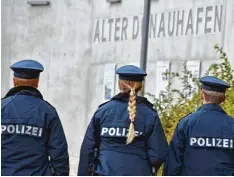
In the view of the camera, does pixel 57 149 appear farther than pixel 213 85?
No

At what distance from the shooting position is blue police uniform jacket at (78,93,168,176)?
7883 mm

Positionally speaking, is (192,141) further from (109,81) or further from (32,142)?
(109,81)

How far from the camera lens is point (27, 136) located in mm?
7918

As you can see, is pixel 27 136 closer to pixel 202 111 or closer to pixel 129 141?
pixel 129 141

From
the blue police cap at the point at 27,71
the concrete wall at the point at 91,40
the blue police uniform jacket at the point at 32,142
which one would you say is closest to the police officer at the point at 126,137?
the blue police uniform jacket at the point at 32,142

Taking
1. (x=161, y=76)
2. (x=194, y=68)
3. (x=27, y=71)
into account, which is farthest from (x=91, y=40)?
(x=27, y=71)

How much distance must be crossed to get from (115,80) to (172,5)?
2.55 metres

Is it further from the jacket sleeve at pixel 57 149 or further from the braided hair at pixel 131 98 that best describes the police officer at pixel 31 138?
the braided hair at pixel 131 98

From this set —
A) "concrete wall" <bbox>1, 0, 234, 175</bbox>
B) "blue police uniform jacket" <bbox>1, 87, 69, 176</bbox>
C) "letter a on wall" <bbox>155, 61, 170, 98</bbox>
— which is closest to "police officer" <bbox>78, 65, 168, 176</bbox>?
"blue police uniform jacket" <bbox>1, 87, 69, 176</bbox>

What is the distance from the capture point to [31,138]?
7.91 metres

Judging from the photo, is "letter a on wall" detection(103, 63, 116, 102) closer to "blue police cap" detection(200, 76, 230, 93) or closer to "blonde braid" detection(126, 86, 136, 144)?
"blue police cap" detection(200, 76, 230, 93)

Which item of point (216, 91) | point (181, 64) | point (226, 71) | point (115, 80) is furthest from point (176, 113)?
point (115, 80)

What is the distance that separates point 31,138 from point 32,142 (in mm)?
32

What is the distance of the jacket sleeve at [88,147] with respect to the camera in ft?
26.1
